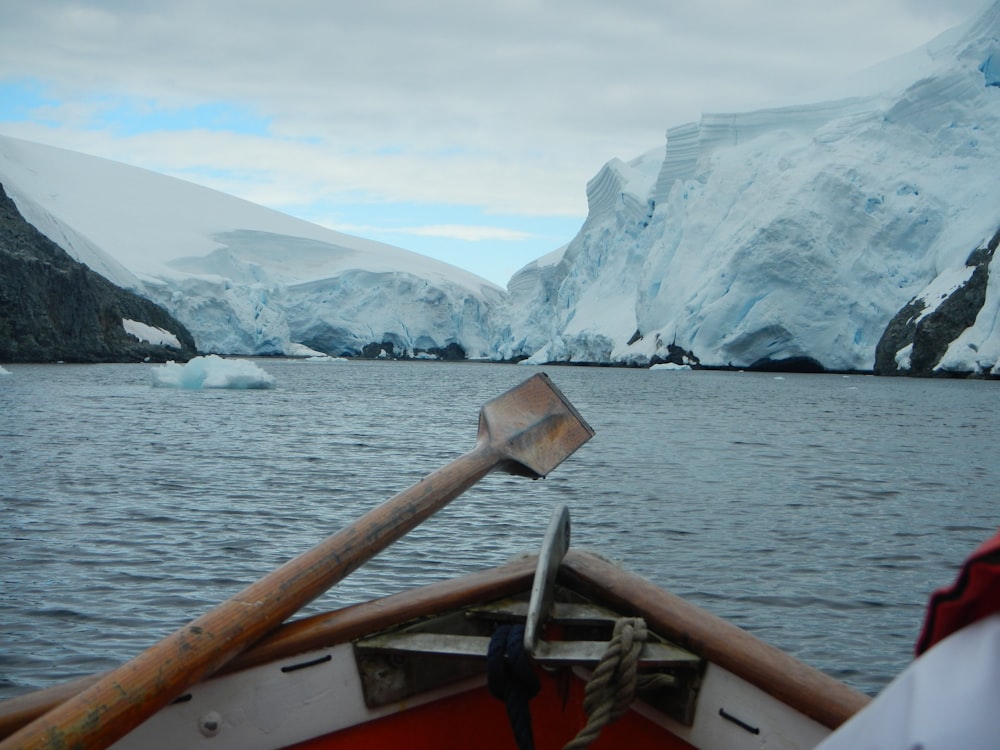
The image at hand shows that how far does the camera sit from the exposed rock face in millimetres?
37188

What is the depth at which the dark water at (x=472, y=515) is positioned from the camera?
5176mm

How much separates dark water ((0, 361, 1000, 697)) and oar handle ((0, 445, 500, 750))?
8.27 feet

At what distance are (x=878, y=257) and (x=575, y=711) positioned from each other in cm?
3210

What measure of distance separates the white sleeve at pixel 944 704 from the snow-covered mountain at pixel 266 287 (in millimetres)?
46848

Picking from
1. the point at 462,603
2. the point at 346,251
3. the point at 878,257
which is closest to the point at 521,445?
the point at 462,603

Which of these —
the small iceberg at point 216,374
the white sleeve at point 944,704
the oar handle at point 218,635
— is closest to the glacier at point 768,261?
the small iceberg at point 216,374

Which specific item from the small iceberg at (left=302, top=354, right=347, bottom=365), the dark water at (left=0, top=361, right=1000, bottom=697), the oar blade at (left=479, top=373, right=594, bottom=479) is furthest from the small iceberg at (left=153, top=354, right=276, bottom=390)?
the small iceberg at (left=302, top=354, right=347, bottom=365)

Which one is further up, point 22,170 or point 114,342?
point 22,170

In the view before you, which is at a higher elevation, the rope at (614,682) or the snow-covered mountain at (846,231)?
the snow-covered mountain at (846,231)

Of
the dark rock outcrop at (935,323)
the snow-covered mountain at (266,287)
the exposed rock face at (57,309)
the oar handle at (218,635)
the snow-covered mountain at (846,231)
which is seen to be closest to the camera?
the oar handle at (218,635)

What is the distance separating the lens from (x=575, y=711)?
2.22m

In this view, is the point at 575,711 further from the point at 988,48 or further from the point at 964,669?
the point at 988,48

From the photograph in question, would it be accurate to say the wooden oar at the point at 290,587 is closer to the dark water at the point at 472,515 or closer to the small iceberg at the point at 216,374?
the dark water at the point at 472,515

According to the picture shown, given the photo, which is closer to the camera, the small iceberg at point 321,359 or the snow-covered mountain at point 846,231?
the snow-covered mountain at point 846,231
